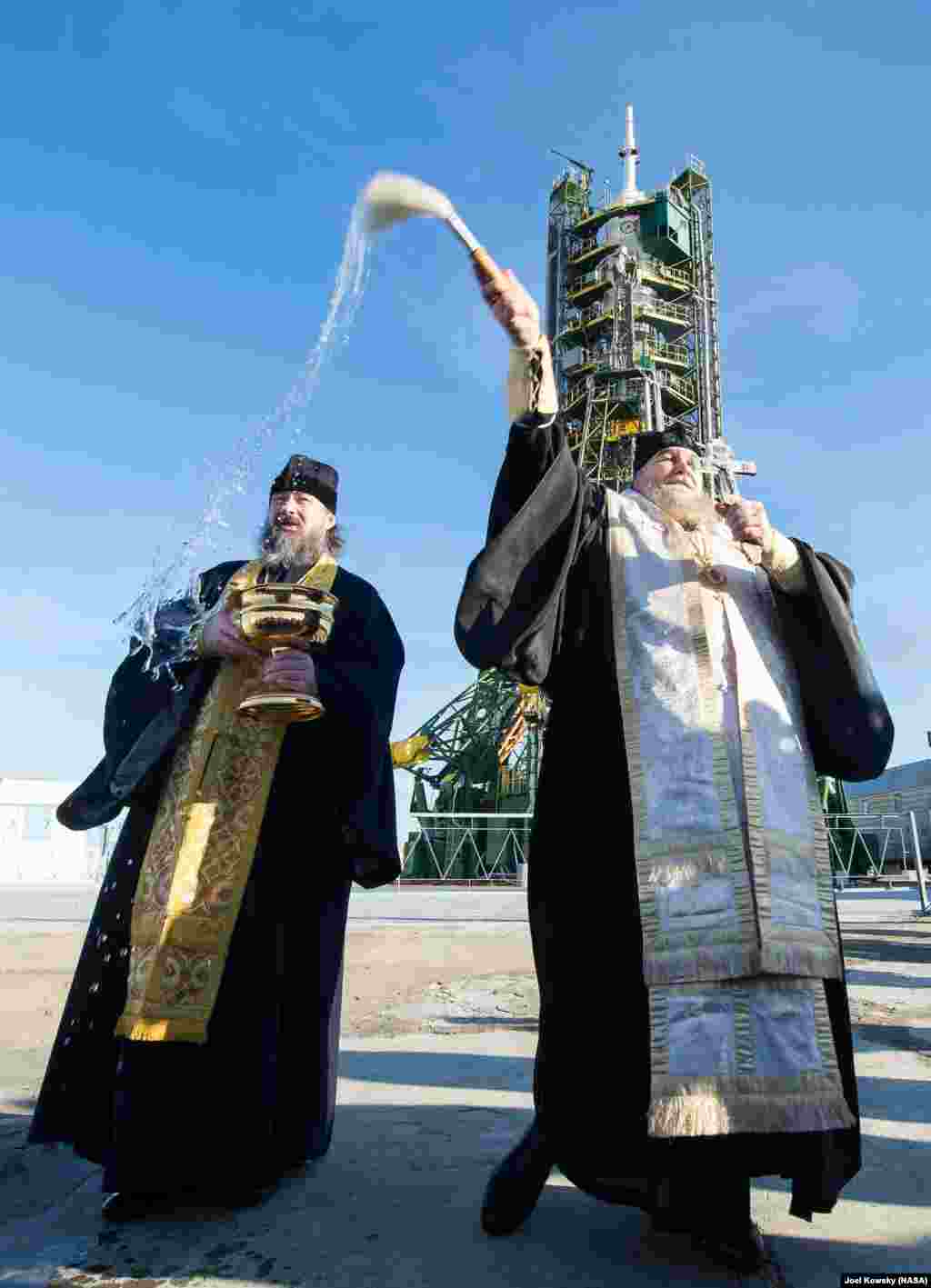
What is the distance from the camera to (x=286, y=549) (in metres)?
3.48

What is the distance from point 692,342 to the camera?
115 feet

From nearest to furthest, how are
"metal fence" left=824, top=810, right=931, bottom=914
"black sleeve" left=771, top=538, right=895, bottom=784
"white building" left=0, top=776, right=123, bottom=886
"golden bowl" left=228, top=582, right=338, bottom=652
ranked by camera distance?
"black sleeve" left=771, top=538, right=895, bottom=784 < "golden bowl" left=228, top=582, right=338, bottom=652 < "metal fence" left=824, top=810, right=931, bottom=914 < "white building" left=0, top=776, right=123, bottom=886

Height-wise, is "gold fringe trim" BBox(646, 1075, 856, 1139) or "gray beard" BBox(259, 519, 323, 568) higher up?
"gray beard" BBox(259, 519, 323, 568)

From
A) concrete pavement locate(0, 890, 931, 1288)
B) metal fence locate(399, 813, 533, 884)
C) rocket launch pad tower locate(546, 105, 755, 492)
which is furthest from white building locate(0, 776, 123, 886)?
concrete pavement locate(0, 890, 931, 1288)

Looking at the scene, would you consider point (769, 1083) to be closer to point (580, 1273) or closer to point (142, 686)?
point (580, 1273)

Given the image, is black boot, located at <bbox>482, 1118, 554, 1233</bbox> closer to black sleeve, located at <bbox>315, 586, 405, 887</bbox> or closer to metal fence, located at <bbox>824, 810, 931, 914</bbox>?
black sleeve, located at <bbox>315, 586, 405, 887</bbox>

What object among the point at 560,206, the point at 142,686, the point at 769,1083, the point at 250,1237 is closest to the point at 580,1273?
the point at 769,1083

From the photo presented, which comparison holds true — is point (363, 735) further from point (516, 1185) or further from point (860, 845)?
point (860, 845)

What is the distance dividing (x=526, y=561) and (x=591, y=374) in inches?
1231

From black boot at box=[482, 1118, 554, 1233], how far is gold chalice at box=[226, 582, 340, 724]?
1.33 meters

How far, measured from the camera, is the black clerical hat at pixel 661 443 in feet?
10.6

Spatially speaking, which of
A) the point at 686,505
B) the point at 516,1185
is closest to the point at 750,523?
the point at 686,505

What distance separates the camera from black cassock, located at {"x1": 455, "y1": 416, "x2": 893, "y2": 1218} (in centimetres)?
233

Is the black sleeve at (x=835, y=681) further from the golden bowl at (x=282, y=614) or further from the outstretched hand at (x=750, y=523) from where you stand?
the golden bowl at (x=282, y=614)
